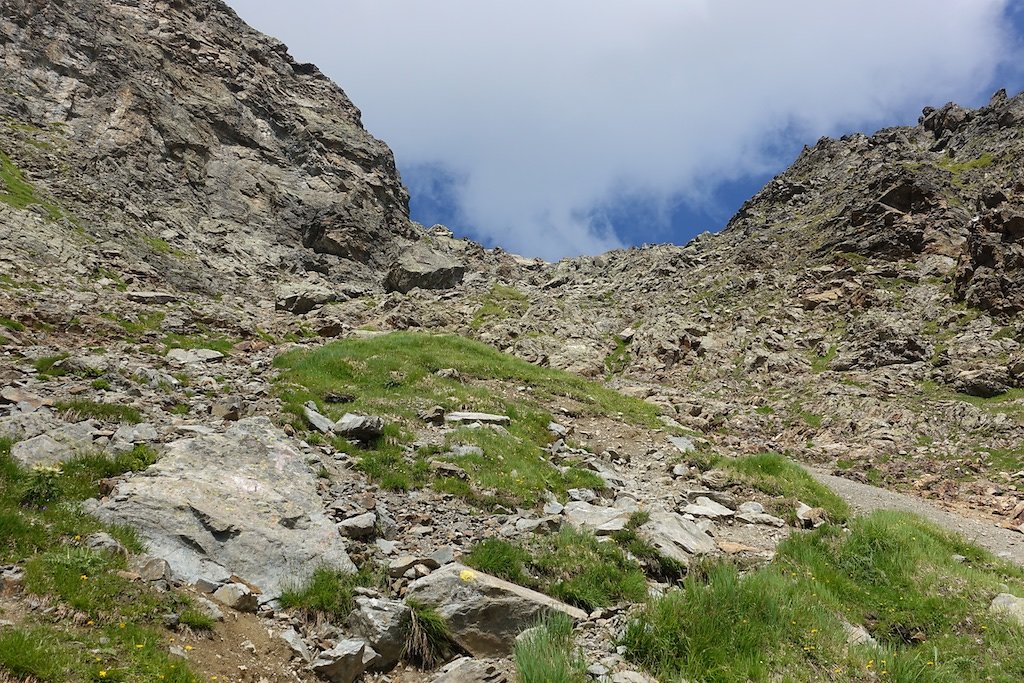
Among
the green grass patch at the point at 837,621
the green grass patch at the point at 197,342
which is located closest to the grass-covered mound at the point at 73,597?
the green grass patch at the point at 837,621

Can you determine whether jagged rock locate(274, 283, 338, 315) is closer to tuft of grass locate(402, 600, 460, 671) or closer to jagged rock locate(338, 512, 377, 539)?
jagged rock locate(338, 512, 377, 539)

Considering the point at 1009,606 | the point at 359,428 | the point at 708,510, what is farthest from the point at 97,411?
the point at 1009,606

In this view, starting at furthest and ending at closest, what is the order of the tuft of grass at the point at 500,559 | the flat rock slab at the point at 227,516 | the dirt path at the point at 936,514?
the dirt path at the point at 936,514, the tuft of grass at the point at 500,559, the flat rock slab at the point at 227,516

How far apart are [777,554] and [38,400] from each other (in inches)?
622

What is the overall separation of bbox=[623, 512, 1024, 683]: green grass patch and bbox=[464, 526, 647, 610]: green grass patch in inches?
41.1

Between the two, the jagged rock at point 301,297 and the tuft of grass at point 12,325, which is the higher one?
the jagged rock at point 301,297

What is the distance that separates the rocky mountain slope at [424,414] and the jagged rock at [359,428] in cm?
8

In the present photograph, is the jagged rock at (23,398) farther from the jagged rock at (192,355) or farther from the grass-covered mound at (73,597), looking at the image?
the jagged rock at (192,355)

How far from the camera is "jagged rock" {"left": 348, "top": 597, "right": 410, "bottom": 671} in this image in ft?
26.0

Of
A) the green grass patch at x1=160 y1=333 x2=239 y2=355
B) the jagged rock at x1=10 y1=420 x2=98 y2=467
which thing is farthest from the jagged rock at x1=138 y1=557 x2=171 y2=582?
the green grass patch at x1=160 y1=333 x2=239 y2=355

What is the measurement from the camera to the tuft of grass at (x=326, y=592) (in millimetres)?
8484

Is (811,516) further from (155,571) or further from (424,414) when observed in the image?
(155,571)

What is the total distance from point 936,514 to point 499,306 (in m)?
47.9

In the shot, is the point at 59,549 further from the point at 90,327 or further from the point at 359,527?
the point at 90,327
